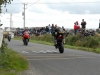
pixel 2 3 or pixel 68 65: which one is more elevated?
pixel 2 3

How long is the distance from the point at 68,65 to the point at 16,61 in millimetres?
2254

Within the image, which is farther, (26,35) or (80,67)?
(26,35)

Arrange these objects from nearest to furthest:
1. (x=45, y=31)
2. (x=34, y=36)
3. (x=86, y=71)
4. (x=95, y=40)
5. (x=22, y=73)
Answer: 1. (x=22, y=73)
2. (x=86, y=71)
3. (x=95, y=40)
4. (x=45, y=31)
5. (x=34, y=36)

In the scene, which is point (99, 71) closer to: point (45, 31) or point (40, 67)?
point (40, 67)

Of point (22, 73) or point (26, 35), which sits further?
point (26, 35)

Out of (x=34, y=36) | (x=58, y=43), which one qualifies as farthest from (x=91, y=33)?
(x=34, y=36)

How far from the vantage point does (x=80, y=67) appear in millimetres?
12648

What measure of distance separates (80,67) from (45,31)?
104 ft

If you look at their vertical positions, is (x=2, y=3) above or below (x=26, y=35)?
above

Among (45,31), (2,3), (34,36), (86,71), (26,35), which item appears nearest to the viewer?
(86,71)

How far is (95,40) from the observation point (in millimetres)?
27266

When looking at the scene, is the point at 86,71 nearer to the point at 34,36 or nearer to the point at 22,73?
the point at 22,73

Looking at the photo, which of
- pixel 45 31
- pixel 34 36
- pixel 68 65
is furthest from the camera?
pixel 34 36

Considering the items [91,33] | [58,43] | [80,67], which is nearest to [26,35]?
[91,33]
